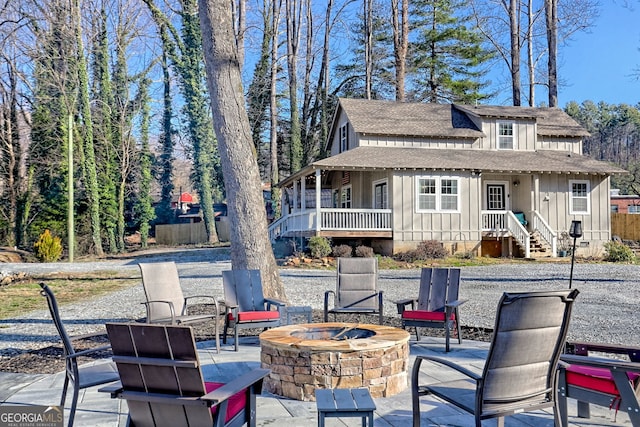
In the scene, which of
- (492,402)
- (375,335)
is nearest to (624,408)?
(492,402)

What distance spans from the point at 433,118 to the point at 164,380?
2183 centimetres

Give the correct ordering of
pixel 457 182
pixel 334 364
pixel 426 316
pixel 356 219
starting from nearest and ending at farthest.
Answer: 1. pixel 334 364
2. pixel 426 316
3. pixel 356 219
4. pixel 457 182

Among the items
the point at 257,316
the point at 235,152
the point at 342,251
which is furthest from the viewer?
the point at 342,251

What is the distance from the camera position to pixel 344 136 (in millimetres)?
23797

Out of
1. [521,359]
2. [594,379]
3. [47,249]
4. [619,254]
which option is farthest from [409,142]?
[521,359]

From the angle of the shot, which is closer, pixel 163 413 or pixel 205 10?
pixel 163 413

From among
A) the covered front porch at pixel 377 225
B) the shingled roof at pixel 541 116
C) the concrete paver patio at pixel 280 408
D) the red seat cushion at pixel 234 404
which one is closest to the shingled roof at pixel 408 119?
the shingled roof at pixel 541 116

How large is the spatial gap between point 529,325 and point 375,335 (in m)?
2.03

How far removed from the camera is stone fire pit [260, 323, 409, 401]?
4258mm

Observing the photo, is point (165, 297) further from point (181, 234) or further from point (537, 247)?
point (181, 234)

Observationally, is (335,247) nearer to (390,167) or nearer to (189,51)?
(390,167)

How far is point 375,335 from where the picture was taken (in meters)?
4.80

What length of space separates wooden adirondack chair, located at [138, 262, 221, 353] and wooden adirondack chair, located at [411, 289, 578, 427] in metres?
3.70

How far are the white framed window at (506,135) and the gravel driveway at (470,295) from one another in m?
6.68
